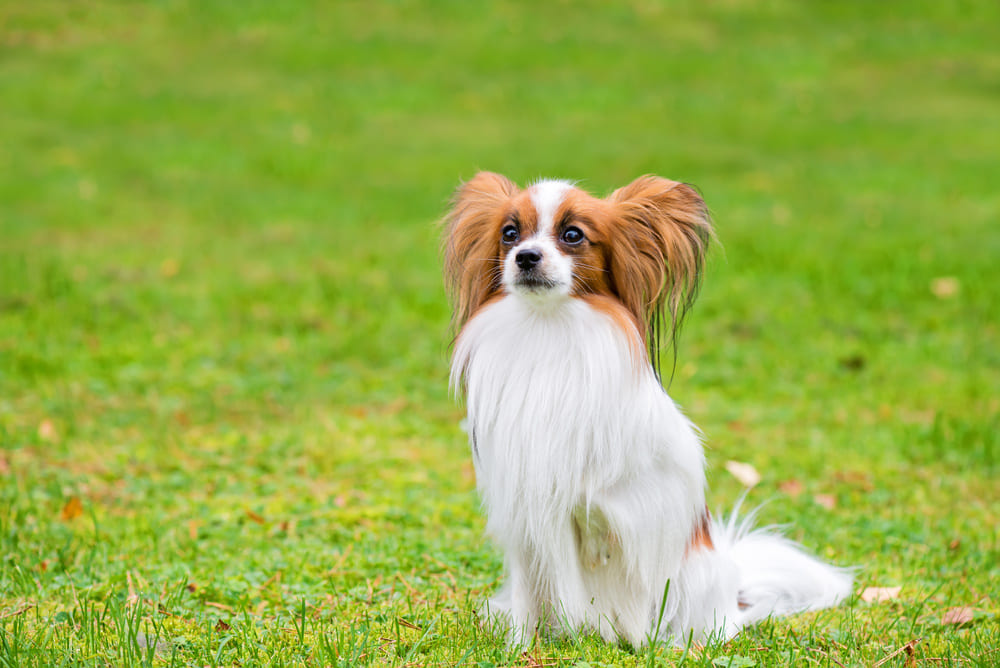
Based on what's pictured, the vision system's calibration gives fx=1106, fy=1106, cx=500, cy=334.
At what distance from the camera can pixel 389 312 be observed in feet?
27.1

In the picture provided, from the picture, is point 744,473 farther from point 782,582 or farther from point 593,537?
point 593,537

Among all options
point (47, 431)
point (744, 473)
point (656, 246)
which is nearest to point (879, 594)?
point (744, 473)

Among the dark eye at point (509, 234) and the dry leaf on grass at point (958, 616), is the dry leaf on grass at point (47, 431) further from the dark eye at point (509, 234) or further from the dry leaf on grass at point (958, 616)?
the dry leaf on grass at point (958, 616)

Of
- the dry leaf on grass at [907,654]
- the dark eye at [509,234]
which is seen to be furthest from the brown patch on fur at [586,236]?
the dry leaf on grass at [907,654]

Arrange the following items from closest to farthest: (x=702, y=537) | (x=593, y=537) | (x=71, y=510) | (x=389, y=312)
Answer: (x=593, y=537)
(x=702, y=537)
(x=71, y=510)
(x=389, y=312)

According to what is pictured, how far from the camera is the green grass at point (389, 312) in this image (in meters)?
3.93

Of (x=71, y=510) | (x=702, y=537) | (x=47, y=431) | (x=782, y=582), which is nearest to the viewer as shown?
(x=702, y=537)

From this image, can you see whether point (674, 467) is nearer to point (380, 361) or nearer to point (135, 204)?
point (380, 361)

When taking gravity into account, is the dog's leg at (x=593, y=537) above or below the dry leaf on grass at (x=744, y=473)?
above

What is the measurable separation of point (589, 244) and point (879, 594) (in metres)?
1.83

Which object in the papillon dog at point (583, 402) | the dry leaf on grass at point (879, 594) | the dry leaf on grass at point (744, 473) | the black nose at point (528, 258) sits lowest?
the dry leaf on grass at point (744, 473)

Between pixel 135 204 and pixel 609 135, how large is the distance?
6.05 metres

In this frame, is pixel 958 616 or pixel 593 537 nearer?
pixel 593 537

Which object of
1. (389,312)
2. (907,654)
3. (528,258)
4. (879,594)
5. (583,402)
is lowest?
(879,594)
